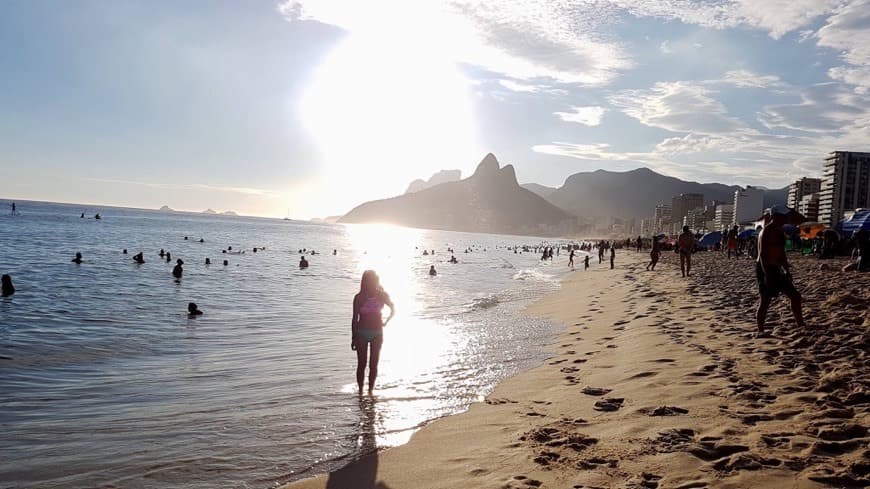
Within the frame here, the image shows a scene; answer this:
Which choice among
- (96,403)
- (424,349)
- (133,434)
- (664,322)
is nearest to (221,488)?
(133,434)

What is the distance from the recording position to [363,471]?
15.7ft

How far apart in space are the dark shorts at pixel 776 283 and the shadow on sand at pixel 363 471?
22.2 ft

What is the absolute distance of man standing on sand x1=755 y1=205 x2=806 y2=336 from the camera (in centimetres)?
834

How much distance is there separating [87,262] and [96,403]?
32.3m

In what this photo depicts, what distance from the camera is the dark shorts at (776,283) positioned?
833 cm

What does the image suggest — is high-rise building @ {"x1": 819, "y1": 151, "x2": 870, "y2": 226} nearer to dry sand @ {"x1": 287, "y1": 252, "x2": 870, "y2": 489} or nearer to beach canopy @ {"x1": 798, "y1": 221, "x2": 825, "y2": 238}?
beach canopy @ {"x1": 798, "y1": 221, "x2": 825, "y2": 238}

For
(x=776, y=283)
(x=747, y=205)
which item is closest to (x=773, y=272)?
(x=776, y=283)

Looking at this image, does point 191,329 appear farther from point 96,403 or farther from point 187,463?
point 187,463

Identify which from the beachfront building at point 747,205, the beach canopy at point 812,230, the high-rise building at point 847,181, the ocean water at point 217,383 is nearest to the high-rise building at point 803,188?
the beachfront building at point 747,205

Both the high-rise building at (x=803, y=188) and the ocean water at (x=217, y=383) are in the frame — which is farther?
the high-rise building at (x=803, y=188)

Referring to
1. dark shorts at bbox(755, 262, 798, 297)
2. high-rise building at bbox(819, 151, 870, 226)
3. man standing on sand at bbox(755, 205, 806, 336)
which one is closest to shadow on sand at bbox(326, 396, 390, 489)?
man standing on sand at bbox(755, 205, 806, 336)

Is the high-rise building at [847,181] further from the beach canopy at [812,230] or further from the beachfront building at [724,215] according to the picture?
the beach canopy at [812,230]

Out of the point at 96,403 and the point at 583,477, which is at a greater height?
the point at 583,477

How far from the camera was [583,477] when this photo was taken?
156 inches
